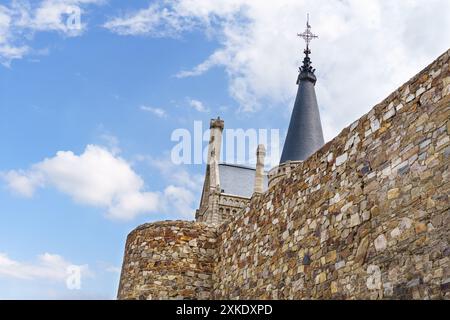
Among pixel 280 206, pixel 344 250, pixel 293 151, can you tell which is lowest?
pixel 344 250

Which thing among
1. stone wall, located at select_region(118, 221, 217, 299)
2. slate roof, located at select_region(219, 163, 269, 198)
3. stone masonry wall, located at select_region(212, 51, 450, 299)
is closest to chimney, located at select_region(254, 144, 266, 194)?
slate roof, located at select_region(219, 163, 269, 198)

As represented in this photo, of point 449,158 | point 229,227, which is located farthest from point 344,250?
point 229,227

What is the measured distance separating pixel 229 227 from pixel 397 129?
5.24 m

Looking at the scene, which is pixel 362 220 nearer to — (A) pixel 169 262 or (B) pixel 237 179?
(A) pixel 169 262

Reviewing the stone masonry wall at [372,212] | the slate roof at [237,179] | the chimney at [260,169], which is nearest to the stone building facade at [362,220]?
the stone masonry wall at [372,212]

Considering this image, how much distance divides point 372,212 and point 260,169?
28645mm

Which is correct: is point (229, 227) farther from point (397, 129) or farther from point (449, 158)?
point (449, 158)

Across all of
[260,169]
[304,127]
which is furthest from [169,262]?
[304,127]

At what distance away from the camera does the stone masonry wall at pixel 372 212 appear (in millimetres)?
5652

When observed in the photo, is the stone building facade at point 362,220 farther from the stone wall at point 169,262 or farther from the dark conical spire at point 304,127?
the dark conical spire at point 304,127

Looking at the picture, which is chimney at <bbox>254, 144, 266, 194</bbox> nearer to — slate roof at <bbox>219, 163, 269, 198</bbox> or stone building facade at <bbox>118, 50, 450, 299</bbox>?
slate roof at <bbox>219, 163, 269, 198</bbox>

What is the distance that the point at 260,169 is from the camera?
35.2 m

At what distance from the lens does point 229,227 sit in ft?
36.3
